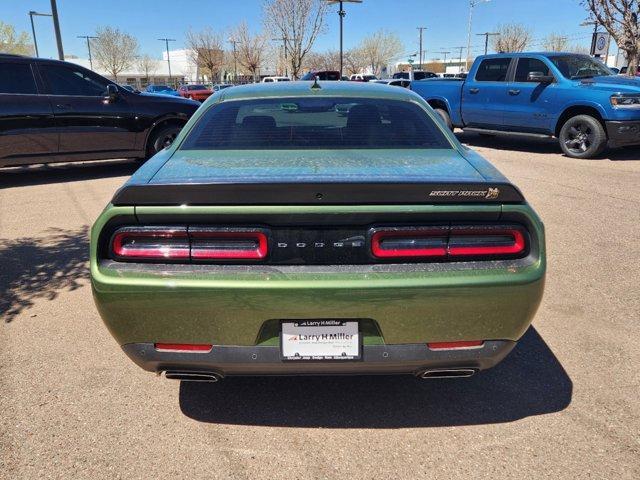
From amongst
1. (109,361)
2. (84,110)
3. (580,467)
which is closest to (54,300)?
(109,361)

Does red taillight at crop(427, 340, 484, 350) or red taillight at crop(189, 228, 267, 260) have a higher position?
red taillight at crop(189, 228, 267, 260)

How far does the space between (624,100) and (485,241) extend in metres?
8.73

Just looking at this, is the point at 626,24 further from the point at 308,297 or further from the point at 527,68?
the point at 308,297

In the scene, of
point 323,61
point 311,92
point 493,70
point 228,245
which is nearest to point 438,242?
point 228,245

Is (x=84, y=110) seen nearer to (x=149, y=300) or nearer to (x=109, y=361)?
(x=109, y=361)

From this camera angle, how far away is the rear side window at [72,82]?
805 cm

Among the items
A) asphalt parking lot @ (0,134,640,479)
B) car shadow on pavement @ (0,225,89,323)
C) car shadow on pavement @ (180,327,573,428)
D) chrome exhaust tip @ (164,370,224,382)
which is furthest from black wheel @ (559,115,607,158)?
chrome exhaust tip @ (164,370,224,382)

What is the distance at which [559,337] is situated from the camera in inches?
129

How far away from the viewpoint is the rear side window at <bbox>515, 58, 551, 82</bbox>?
33.3ft

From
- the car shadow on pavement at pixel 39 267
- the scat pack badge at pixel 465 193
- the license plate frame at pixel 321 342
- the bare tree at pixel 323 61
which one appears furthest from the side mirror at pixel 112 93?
the bare tree at pixel 323 61

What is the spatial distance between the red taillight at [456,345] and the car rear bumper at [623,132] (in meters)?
8.65

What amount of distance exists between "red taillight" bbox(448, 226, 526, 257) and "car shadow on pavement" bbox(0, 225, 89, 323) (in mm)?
3095

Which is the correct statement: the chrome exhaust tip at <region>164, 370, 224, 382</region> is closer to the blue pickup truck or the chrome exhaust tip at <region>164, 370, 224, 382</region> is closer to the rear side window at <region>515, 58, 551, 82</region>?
the blue pickup truck

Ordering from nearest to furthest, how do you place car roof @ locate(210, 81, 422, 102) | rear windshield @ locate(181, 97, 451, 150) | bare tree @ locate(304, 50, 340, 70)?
rear windshield @ locate(181, 97, 451, 150) → car roof @ locate(210, 81, 422, 102) → bare tree @ locate(304, 50, 340, 70)
